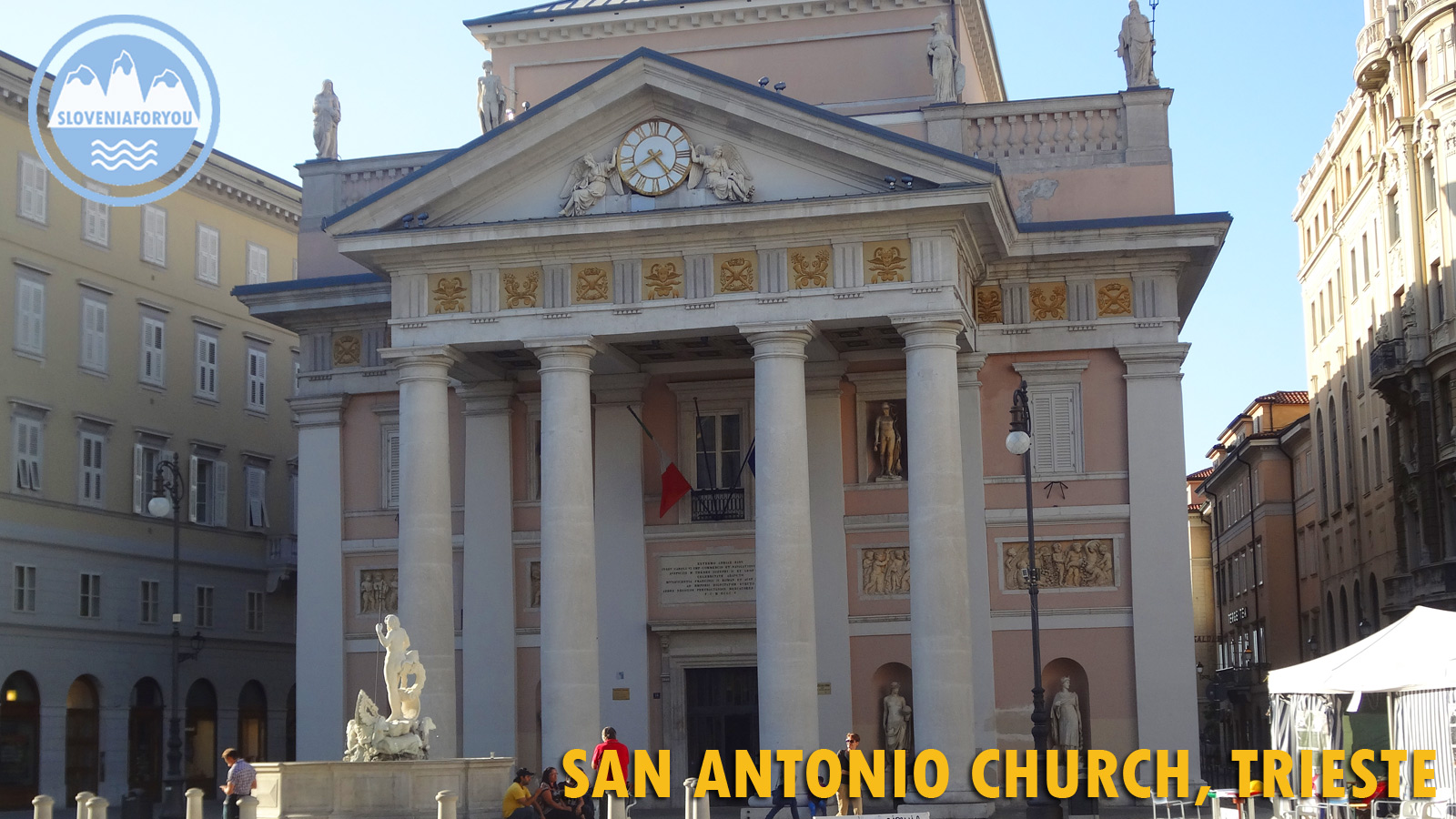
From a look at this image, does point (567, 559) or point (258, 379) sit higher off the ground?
point (258, 379)

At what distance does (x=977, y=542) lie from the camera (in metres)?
33.4

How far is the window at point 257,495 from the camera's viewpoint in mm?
48750

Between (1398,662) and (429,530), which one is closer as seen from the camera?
(1398,662)

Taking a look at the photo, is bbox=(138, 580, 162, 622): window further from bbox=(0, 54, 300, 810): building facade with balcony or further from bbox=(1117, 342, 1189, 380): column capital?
bbox=(1117, 342, 1189, 380): column capital

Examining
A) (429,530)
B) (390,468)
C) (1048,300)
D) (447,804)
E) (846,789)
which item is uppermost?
(1048,300)

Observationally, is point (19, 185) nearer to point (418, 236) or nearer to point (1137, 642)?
point (418, 236)

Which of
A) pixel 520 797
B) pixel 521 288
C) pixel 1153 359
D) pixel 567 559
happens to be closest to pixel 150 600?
pixel 521 288

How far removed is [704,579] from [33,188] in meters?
19.0

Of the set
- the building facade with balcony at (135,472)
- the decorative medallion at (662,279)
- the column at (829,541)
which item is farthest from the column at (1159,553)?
the building facade with balcony at (135,472)

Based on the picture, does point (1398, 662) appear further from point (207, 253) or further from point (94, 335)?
point (207, 253)

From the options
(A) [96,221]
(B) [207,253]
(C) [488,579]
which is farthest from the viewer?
(B) [207,253]

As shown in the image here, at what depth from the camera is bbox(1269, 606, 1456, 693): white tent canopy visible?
18359 mm

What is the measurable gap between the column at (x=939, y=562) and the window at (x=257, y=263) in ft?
84.2

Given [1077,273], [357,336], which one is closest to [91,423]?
[357,336]
